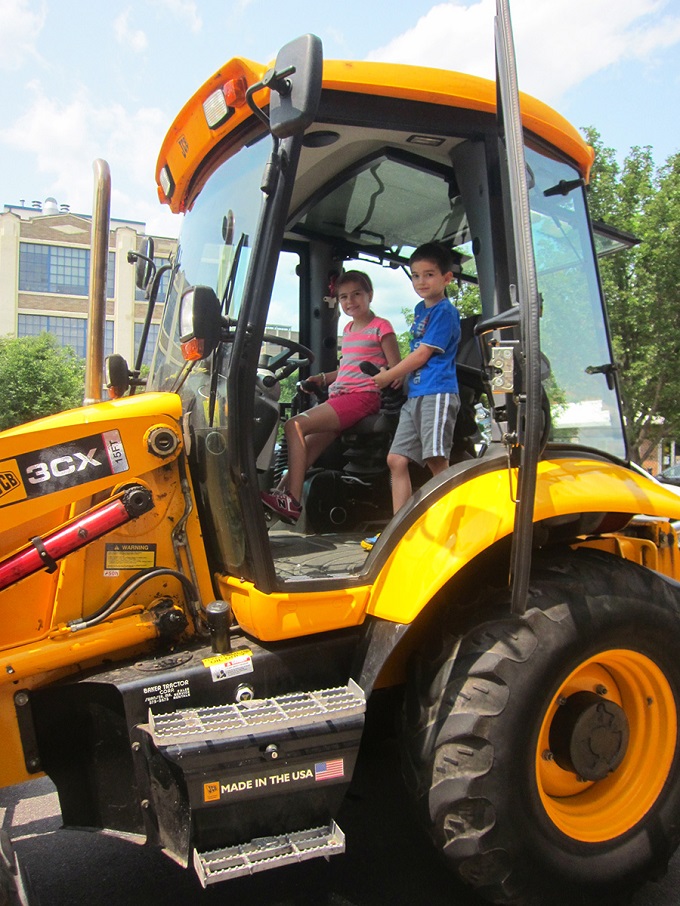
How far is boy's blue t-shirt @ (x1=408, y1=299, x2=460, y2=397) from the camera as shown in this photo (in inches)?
125

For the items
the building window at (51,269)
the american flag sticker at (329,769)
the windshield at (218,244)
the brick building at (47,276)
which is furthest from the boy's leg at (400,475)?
the building window at (51,269)

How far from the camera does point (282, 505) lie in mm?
3008

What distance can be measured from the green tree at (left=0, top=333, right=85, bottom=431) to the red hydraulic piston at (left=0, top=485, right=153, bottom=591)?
2644cm

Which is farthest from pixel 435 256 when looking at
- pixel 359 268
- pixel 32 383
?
pixel 32 383

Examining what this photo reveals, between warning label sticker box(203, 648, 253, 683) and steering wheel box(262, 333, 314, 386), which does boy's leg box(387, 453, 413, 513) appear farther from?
warning label sticker box(203, 648, 253, 683)

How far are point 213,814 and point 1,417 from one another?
91.3ft

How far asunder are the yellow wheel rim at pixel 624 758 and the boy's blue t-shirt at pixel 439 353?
1237mm

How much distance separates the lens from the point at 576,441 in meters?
3.10

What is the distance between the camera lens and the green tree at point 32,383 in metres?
27.8

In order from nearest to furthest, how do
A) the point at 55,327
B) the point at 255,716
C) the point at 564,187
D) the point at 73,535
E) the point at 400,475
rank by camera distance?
1. the point at 255,716
2. the point at 73,535
3. the point at 564,187
4. the point at 400,475
5. the point at 55,327

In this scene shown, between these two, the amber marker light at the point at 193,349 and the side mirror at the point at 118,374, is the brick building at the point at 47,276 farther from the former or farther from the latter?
the amber marker light at the point at 193,349

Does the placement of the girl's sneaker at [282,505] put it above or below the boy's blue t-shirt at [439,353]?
below

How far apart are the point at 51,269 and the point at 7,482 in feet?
135

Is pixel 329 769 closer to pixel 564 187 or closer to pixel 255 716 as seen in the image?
pixel 255 716
